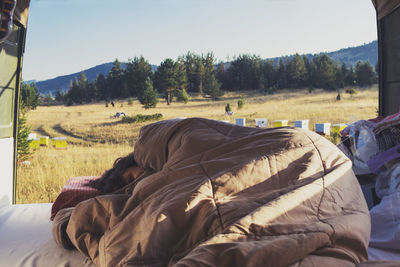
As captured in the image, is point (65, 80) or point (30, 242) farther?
point (65, 80)

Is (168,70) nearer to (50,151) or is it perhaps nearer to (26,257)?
(50,151)

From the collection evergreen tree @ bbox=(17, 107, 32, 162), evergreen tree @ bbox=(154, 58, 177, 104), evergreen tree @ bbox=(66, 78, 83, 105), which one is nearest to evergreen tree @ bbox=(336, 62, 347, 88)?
evergreen tree @ bbox=(154, 58, 177, 104)

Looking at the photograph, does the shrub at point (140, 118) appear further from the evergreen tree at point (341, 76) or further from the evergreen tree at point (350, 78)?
the evergreen tree at point (350, 78)

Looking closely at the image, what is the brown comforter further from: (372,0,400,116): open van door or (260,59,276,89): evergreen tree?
(260,59,276,89): evergreen tree

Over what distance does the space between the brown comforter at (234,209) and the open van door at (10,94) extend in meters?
1.48

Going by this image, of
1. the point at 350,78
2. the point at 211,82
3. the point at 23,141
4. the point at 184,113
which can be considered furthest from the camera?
the point at 350,78

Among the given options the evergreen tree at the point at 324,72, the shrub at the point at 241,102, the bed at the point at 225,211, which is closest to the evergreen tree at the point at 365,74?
the evergreen tree at the point at 324,72

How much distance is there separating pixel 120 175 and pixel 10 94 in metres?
1.57

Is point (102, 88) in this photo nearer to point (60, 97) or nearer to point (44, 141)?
point (60, 97)

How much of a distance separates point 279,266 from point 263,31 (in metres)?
7.66

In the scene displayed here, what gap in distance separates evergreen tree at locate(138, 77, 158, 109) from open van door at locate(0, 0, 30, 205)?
3.86 m

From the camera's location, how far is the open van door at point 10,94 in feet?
8.15

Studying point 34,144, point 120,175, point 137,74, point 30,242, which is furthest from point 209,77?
point 30,242

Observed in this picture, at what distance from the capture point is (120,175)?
152 cm
